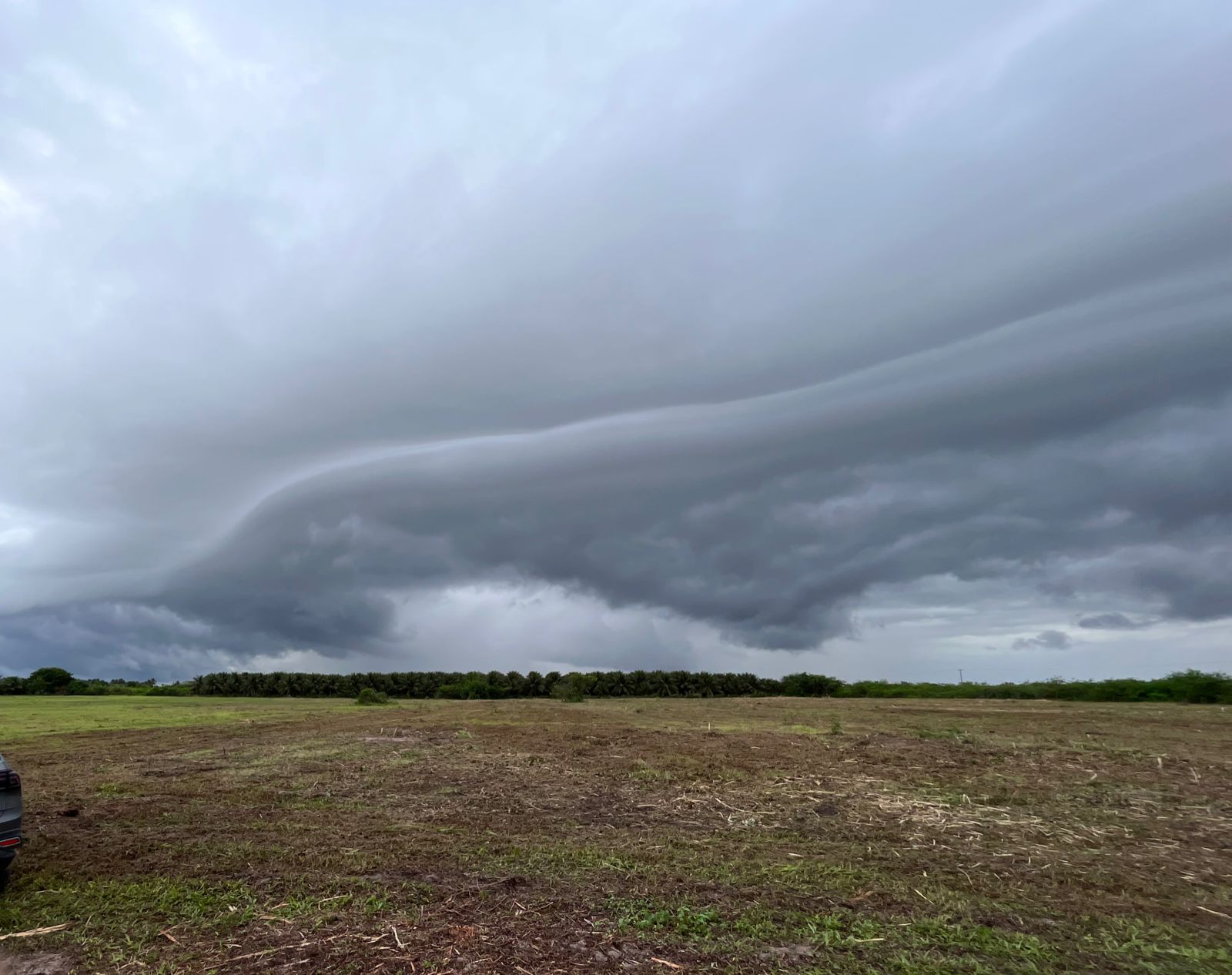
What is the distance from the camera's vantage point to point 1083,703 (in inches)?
1427

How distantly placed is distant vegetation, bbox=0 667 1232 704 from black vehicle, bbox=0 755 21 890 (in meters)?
42.5

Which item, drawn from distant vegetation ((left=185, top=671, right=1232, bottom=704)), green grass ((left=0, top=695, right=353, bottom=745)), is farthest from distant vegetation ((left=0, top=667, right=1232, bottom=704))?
green grass ((left=0, top=695, right=353, bottom=745))

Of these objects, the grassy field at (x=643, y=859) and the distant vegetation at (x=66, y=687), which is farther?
the distant vegetation at (x=66, y=687)

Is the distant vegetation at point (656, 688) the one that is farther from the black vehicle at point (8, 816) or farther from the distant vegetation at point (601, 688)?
the black vehicle at point (8, 816)

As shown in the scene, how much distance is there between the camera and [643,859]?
9.12m

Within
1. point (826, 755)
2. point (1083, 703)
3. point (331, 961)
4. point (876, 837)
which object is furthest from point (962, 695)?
point (331, 961)

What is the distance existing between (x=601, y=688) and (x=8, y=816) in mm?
53064

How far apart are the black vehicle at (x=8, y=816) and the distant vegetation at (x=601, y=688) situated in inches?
1674

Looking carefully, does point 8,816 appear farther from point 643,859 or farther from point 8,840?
point 643,859

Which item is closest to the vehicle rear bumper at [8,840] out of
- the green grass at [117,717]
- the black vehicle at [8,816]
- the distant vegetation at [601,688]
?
the black vehicle at [8,816]

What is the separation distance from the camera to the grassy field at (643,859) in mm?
6293

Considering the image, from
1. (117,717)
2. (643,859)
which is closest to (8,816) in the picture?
(643,859)

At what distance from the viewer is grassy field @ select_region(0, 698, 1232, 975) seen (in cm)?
629

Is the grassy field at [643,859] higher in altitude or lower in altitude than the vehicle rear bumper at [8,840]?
lower
